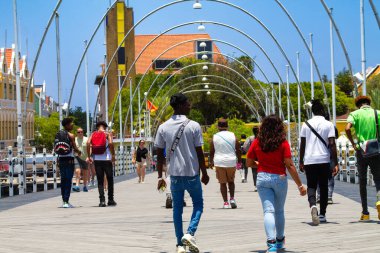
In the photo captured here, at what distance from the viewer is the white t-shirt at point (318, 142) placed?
49.2 ft

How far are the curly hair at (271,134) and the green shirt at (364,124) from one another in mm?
3485

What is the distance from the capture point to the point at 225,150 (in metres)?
19.9

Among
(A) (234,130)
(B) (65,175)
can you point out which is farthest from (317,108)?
(A) (234,130)

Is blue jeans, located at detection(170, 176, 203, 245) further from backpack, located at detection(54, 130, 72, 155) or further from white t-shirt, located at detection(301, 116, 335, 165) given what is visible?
backpack, located at detection(54, 130, 72, 155)

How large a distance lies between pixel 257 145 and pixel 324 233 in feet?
7.21

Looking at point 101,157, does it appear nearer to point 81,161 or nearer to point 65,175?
point 65,175

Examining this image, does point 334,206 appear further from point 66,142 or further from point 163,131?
point 163,131

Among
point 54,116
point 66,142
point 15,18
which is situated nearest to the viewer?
point 66,142

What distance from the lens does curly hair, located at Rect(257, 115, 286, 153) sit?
11547 millimetres

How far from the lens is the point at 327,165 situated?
15094mm

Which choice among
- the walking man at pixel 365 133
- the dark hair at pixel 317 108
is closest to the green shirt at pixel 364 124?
the walking man at pixel 365 133

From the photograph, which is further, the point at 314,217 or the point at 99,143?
the point at 99,143

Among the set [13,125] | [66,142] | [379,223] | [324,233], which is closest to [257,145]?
[324,233]

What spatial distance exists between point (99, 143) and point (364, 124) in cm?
754
